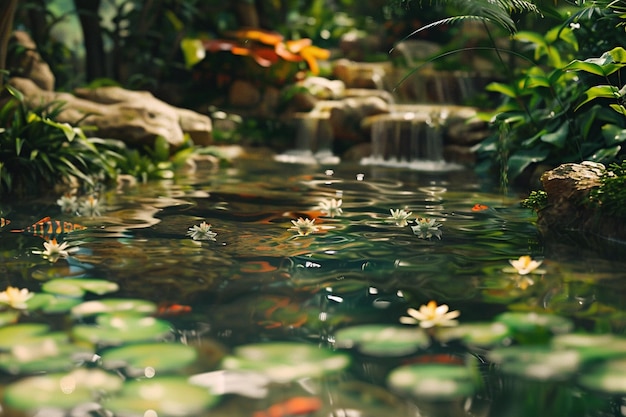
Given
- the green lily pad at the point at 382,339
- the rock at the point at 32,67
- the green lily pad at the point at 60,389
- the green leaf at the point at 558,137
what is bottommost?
the green lily pad at the point at 60,389

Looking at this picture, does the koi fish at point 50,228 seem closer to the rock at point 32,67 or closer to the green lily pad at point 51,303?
the green lily pad at point 51,303

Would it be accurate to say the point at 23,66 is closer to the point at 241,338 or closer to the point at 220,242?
the point at 220,242

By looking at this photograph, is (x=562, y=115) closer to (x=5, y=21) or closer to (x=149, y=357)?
(x=149, y=357)

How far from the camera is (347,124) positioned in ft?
35.8

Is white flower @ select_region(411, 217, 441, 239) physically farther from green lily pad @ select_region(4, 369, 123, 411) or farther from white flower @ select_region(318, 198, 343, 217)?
green lily pad @ select_region(4, 369, 123, 411)

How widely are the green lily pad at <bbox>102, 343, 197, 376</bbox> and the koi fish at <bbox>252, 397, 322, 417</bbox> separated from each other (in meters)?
0.41

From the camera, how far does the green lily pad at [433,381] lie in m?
1.96

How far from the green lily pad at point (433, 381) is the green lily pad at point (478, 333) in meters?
0.24

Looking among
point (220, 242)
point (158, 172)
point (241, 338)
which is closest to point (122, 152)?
point (158, 172)

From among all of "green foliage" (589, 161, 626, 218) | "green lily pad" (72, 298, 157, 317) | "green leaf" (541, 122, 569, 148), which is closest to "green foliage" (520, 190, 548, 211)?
"green foliage" (589, 161, 626, 218)

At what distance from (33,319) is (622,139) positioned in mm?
4244

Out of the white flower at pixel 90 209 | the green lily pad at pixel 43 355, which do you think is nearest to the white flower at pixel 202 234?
the white flower at pixel 90 209

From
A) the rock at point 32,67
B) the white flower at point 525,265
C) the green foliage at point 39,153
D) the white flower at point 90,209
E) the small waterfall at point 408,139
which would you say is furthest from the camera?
the small waterfall at point 408,139

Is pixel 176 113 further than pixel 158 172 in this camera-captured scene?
Yes
